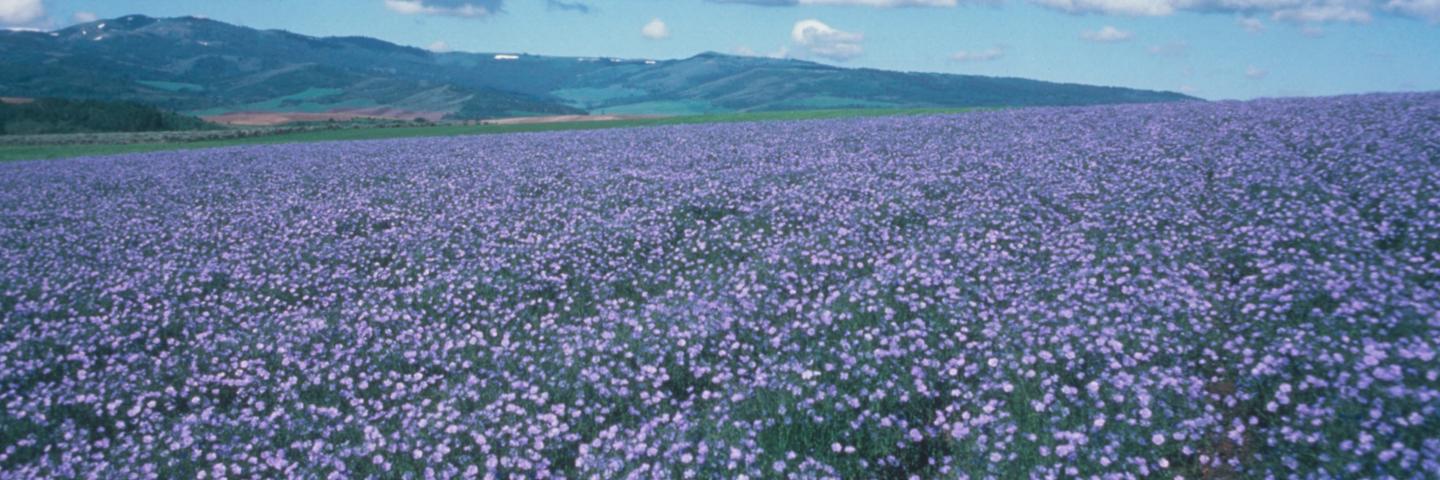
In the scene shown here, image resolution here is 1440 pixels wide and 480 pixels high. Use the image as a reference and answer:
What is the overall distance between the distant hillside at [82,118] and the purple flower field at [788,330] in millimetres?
76419

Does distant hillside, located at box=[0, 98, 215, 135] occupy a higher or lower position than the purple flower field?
higher

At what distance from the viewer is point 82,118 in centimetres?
7612

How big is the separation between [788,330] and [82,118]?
95307 mm

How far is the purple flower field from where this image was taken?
14.9ft

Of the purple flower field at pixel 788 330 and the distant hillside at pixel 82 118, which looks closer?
the purple flower field at pixel 788 330

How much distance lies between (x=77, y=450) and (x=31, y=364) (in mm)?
2255

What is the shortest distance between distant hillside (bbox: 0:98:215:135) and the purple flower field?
76.4 metres

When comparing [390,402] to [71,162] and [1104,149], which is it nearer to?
[1104,149]

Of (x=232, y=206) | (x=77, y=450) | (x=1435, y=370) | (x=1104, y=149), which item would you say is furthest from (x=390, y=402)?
(x=1104, y=149)

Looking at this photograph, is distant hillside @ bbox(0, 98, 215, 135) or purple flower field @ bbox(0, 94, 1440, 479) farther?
distant hillside @ bbox(0, 98, 215, 135)

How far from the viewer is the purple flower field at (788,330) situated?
4547 mm

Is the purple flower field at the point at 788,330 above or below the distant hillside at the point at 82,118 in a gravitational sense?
below

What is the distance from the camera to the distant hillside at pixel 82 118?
7356cm

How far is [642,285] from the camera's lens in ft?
28.1
